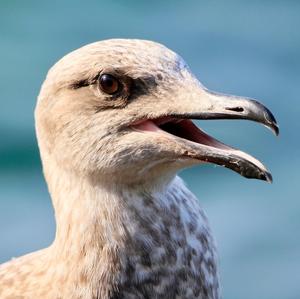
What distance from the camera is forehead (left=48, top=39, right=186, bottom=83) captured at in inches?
125

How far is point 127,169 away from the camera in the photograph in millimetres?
3207

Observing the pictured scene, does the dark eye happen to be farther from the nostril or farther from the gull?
the nostril

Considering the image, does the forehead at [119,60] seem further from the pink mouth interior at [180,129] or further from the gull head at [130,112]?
the pink mouth interior at [180,129]

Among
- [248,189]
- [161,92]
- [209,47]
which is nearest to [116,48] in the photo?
[161,92]

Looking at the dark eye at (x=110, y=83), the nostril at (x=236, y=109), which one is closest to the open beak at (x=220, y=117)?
the nostril at (x=236, y=109)

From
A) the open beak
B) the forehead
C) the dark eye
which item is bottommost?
the open beak

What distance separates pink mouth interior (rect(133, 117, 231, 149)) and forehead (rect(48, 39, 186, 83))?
0.40 feet

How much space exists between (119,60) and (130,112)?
0.13m

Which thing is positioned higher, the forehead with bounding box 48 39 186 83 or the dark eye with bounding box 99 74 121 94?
the forehead with bounding box 48 39 186 83

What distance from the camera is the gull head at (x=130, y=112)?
311cm

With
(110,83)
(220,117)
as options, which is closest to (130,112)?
(110,83)

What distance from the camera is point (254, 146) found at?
5.80m

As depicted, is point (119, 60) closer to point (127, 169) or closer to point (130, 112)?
point (130, 112)

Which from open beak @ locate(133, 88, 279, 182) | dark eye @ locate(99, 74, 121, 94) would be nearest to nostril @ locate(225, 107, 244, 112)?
open beak @ locate(133, 88, 279, 182)
